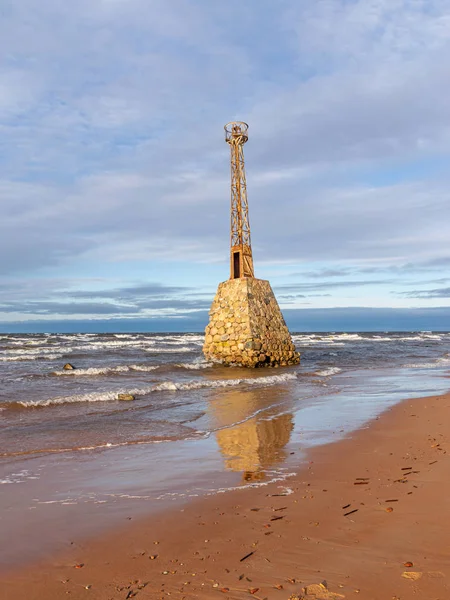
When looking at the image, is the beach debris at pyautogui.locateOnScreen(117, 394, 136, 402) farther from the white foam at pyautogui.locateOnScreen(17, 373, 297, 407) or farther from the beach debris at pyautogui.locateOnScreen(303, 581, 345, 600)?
the beach debris at pyautogui.locateOnScreen(303, 581, 345, 600)

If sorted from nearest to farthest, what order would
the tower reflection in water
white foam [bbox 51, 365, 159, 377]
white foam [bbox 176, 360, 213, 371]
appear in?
the tower reflection in water < white foam [bbox 51, 365, 159, 377] < white foam [bbox 176, 360, 213, 371]

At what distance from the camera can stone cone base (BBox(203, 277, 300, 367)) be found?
23.0 metres

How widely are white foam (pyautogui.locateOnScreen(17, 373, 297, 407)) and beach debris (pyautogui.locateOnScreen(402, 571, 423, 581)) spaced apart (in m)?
10.8

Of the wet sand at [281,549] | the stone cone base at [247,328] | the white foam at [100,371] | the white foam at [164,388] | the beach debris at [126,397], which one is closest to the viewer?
the wet sand at [281,549]

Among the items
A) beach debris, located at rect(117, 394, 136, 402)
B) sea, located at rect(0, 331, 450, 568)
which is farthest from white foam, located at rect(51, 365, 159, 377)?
beach debris, located at rect(117, 394, 136, 402)

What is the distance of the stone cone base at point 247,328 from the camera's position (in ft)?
75.4

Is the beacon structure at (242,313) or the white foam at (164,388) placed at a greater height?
the beacon structure at (242,313)

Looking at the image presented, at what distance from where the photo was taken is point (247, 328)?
75.6 feet

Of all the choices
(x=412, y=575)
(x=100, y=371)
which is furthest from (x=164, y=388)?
(x=412, y=575)

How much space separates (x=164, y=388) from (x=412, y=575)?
12.7m

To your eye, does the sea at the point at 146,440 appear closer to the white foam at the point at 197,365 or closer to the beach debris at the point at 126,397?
the beach debris at the point at 126,397

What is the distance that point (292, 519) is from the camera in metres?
4.19

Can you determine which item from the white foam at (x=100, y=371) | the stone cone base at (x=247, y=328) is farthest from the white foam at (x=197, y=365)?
the white foam at (x=100, y=371)

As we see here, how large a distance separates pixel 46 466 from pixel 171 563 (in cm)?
361
